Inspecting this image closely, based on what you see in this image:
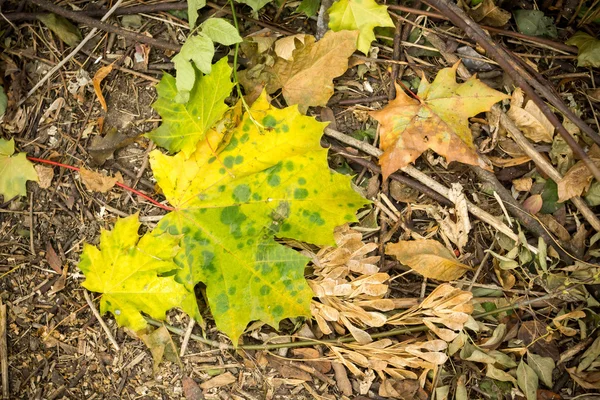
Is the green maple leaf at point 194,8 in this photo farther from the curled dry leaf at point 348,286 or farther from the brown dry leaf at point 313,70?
the curled dry leaf at point 348,286

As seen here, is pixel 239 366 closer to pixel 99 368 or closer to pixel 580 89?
pixel 99 368

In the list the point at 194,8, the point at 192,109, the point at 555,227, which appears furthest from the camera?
the point at 555,227

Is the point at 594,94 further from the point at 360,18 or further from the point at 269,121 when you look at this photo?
the point at 269,121

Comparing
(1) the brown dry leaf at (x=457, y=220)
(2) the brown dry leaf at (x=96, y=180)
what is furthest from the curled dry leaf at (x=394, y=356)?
(2) the brown dry leaf at (x=96, y=180)

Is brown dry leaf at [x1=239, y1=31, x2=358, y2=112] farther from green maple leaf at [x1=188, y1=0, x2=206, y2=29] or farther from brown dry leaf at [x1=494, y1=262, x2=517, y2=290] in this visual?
brown dry leaf at [x1=494, y1=262, x2=517, y2=290]

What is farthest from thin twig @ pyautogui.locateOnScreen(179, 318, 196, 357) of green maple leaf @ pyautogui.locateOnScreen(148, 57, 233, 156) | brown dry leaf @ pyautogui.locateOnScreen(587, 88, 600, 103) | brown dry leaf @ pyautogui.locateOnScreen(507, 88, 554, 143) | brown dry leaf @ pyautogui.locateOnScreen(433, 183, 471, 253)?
brown dry leaf @ pyautogui.locateOnScreen(587, 88, 600, 103)

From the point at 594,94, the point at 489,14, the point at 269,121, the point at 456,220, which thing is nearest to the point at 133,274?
the point at 269,121
